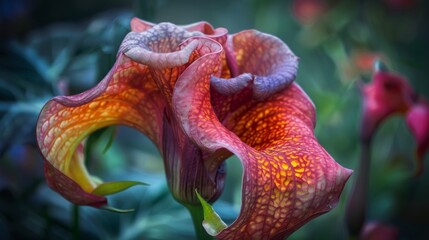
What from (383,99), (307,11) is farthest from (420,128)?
(307,11)

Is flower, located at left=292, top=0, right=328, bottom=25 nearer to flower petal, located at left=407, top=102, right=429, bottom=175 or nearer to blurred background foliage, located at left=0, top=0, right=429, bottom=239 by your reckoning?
blurred background foliage, located at left=0, top=0, right=429, bottom=239

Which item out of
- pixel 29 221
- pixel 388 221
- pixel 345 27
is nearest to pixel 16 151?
pixel 29 221

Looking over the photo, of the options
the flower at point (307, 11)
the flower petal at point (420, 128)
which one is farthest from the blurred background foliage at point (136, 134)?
the flower petal at point (420, 128)

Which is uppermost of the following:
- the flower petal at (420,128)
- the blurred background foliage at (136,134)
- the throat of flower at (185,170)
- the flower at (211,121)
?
the flower at (211,121)

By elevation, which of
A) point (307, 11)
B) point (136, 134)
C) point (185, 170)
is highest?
point (185, 170)

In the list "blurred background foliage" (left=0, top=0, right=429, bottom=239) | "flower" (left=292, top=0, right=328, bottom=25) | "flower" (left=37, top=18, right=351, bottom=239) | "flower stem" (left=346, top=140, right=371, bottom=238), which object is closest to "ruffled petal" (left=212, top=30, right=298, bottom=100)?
"flower" (left=37, top=18, right=351, bottom=239)

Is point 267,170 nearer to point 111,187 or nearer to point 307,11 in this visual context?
point 111,187

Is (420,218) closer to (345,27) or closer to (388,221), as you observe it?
(388,221)

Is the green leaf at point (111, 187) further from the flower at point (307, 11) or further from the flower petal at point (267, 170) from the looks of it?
the flower at point (307, 11)
